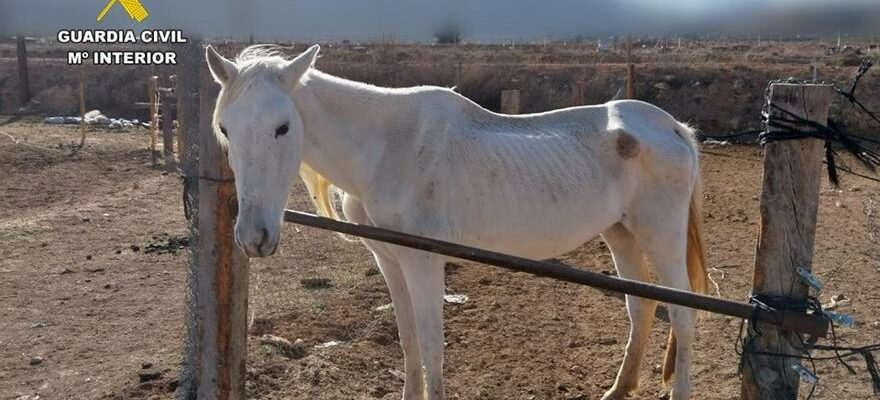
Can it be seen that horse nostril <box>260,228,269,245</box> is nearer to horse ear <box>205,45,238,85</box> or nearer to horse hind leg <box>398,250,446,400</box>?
horse ear <box>205,45,238,85</box>

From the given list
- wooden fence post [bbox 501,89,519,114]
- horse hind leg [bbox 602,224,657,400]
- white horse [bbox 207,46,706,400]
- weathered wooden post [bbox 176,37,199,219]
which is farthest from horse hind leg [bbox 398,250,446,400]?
wooden fence post [bbox 501,89,519,114]

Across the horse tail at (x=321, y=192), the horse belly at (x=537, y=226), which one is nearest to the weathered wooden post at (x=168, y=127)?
the horse tail at (x=321, y=192)

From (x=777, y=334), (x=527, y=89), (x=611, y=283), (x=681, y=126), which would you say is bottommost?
(x=777, y=334)

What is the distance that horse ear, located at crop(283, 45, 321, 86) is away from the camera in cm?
285

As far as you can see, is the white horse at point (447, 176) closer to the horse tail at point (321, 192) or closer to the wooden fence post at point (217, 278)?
the horse tail at point (321, 192)

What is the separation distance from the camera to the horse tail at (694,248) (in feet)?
13.5

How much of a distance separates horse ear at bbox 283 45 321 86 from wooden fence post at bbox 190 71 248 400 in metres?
0.38

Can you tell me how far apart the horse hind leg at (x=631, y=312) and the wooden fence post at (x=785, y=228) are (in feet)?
5.17

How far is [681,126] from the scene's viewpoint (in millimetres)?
4156

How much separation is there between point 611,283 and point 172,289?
4.74m

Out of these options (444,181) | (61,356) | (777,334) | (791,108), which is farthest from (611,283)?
(61,356)

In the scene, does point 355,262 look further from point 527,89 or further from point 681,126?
point 527,89

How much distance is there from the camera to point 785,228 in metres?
2.41

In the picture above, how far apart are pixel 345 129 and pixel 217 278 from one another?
88 cm
